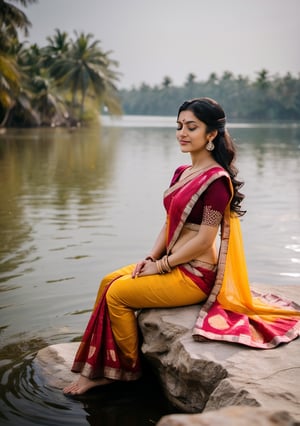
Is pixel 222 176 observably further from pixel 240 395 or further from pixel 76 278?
pixel 76 278

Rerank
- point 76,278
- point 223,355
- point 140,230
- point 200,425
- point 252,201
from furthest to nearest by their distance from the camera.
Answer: point 252,201 → point 140,230 → point 76,278 → point 223,355 → point 200,425

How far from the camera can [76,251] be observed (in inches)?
231

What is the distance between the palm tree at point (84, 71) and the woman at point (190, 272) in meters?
39.1

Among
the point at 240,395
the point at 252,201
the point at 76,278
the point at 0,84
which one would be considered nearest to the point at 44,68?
the point at 0,84

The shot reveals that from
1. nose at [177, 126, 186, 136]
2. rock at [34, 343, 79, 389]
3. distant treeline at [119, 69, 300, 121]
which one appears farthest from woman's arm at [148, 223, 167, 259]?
distant treeline at [119, 69, 300, 121]

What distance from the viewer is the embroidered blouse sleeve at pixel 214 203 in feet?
9.13

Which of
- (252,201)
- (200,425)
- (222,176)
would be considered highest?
(222,176)

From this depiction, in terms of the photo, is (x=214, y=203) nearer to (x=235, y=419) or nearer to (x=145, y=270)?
(x=145, y=270)

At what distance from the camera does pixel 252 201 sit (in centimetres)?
909

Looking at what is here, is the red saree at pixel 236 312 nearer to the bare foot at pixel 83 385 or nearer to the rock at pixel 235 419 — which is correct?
the bare foot at pixel 83 385

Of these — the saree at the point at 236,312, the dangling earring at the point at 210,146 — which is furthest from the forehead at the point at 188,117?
the saree at the point at 236,312

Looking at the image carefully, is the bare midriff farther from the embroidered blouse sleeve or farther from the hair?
the hair

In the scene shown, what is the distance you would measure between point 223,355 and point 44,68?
42.2 meters

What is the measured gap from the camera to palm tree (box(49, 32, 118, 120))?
40.9m
